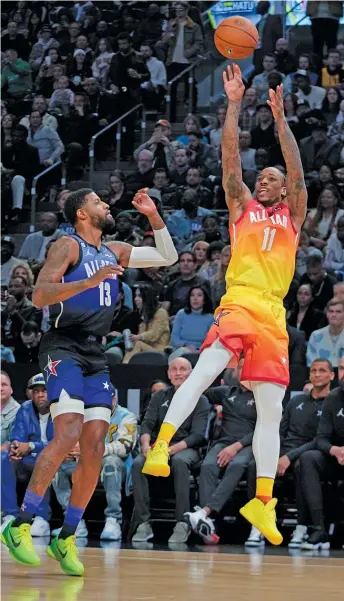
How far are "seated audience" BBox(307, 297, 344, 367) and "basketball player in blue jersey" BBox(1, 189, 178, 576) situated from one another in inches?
162

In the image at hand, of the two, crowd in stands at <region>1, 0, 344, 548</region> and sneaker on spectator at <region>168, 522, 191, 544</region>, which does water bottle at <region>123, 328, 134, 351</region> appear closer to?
crowd in stands at <region>1, 0, 344, 548</region>

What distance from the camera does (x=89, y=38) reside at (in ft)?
59.5

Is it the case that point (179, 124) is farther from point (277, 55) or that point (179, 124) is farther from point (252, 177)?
point (252, 177)

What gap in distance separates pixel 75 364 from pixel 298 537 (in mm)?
3572

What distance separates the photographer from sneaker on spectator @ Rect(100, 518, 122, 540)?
9.71m

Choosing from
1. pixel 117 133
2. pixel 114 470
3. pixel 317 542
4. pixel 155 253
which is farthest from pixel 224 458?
pixel 117 133

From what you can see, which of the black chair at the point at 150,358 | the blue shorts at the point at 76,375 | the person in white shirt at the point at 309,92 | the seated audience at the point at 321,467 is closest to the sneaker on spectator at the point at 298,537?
the seated audience at the point at 321,467

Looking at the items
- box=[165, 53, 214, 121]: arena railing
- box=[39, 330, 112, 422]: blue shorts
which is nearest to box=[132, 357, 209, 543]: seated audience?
box=[39, 330, 112, 422]: blue shorts

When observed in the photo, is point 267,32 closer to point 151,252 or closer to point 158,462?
point 151,252

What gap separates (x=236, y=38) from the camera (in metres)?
7.15

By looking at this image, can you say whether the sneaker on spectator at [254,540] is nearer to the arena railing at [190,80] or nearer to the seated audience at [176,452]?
the seated audience at [176,452]

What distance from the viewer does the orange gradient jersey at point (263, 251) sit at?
21.7 feet

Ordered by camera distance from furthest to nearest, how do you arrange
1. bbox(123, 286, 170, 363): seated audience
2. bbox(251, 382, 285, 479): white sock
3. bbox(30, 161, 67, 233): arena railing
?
bbox(30, 161, 67, 233): arena railing → bbox(123, 286, 170, 363): seated audience → bbox(251, 382, 285, 479): white sock

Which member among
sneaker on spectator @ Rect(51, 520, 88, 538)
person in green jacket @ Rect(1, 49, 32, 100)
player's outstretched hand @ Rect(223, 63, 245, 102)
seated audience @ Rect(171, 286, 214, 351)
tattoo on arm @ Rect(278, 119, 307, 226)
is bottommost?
sneaker on spectator @ Rect(51, 520, 88, 538)
